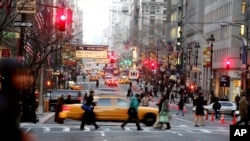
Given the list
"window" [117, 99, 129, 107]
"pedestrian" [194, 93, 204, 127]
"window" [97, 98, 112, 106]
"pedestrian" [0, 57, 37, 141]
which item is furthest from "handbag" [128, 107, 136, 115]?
"pedestrian" [0, 57, 37, 141]

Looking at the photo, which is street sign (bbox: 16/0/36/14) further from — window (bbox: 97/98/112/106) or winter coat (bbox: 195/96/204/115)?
winter coat (bbox: 195/96/204/115)

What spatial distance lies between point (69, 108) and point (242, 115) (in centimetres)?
851

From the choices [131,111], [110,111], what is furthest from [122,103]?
[131,111]

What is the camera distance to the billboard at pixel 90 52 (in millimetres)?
93294

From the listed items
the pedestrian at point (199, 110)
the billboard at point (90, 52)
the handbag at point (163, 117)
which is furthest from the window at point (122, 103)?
the billboard at point (90, 52)

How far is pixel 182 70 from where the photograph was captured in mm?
109938

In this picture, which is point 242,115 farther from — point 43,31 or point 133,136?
point 43,31

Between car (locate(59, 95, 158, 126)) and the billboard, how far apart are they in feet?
199

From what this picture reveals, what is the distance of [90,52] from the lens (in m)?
94.5

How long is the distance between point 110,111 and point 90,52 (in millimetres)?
63294

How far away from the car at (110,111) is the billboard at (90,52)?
60523 mm

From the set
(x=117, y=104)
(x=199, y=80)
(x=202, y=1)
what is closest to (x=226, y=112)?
(x=117, y=104)

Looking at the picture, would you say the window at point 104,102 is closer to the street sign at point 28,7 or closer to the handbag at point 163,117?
the handbag at point 163,117

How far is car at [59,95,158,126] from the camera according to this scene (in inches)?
1236
